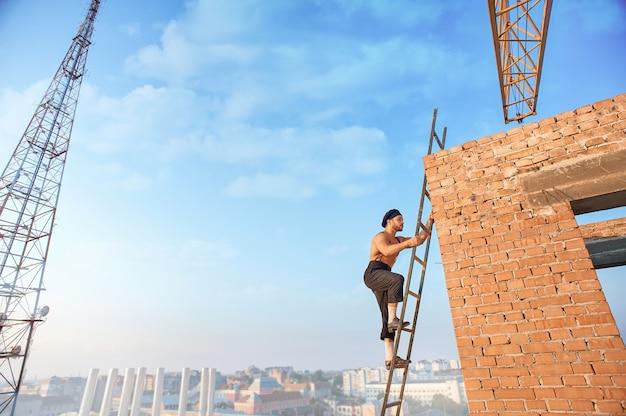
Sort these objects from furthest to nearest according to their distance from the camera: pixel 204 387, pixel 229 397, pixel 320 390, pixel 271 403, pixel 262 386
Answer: pixel 320 390 → pixel 262 386 → pixel 229 397 → pixel 271 403 → pixel 204 387

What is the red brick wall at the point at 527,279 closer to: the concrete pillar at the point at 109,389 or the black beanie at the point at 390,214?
the black beanie at the point at 390,214

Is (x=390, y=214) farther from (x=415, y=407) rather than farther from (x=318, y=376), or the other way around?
(x=318, y=376)

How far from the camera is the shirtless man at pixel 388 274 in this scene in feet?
11.6

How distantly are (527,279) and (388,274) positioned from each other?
1.38 m

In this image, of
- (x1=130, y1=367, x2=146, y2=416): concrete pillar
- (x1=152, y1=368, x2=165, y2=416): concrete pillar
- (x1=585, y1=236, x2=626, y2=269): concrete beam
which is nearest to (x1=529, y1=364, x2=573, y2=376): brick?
(x1=585, y1=236, x2=626, y2=269): concrete beam

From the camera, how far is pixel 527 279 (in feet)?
8.84

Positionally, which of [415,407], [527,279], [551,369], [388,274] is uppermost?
[388,274]

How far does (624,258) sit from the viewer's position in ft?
21.6

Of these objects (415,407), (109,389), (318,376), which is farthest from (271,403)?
(318,376)

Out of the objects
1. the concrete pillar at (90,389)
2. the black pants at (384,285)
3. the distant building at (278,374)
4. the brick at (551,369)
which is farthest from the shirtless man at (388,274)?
the distant building at (278,374)

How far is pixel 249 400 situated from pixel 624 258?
216ft

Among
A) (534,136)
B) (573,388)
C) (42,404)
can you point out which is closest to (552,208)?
(534,136)

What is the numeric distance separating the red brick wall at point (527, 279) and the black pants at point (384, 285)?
68cm

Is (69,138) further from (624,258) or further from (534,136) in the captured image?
(624,258)
